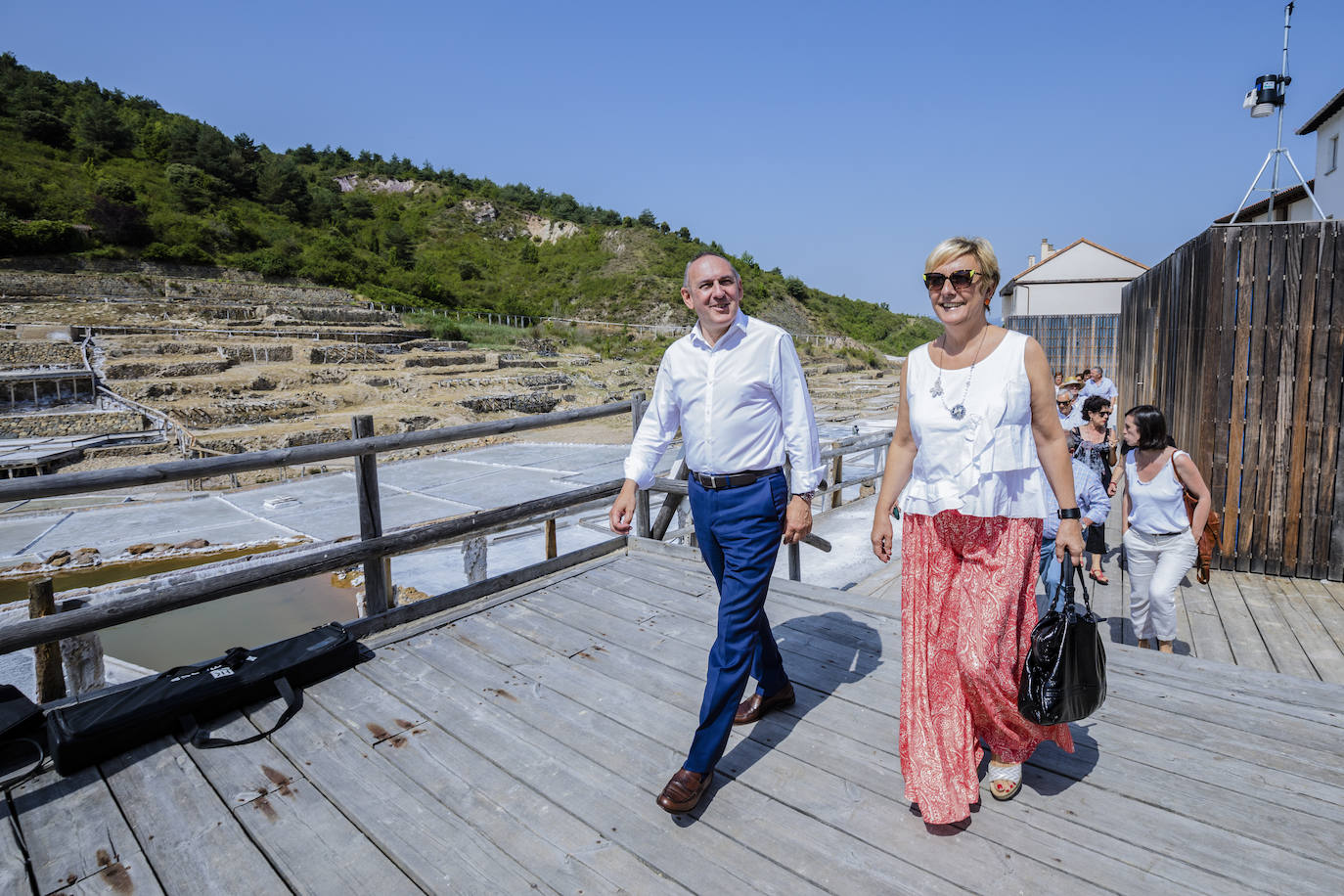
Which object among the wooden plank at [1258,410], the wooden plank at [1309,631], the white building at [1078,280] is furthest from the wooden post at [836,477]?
the white building at [1078,280]

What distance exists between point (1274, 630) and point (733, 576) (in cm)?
378

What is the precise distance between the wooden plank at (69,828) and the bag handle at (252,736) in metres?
0.26

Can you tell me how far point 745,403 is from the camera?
230 centimetres

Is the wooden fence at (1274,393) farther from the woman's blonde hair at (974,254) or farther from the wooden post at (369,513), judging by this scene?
the wooden post at (369,513)

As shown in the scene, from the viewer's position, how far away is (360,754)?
235 cm

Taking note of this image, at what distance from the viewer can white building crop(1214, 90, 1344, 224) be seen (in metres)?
16.3

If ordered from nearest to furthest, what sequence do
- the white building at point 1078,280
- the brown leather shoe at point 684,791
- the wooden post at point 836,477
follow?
the brown leather shoe at point 684,791
the wooden post at point 836,477
the white building at point 1078,280

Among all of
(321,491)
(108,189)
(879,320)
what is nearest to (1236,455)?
(321,491)

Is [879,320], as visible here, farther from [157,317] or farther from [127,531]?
[127,531]

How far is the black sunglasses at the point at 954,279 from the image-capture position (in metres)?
1.85

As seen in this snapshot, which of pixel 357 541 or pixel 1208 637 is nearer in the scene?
pixel 357 541

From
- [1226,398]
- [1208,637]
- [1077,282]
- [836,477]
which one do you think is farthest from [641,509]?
[1077,282]

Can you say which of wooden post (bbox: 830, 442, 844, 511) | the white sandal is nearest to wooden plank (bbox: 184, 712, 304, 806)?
the white sandal

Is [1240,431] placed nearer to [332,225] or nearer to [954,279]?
[954,279]
